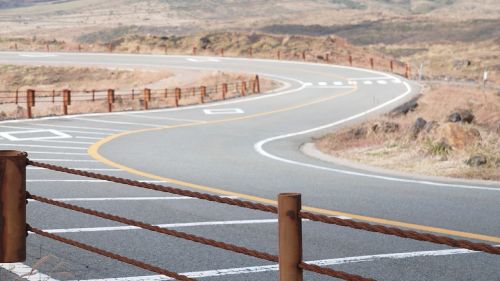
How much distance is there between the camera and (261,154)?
21.3 m

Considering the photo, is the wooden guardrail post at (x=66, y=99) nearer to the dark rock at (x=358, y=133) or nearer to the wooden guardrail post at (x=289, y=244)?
the dark rock at (x=358, y=133)

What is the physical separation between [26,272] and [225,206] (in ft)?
16.3

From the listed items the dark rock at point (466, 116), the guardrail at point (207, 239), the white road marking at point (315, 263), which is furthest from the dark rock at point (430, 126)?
the guardrail at point (207, 239)

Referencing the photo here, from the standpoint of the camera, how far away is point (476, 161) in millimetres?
17328

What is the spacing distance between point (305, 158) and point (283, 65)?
45.0 meters

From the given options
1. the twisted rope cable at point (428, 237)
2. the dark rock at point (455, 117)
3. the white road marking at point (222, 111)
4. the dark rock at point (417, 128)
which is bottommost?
the white road marking at point (222, 111)

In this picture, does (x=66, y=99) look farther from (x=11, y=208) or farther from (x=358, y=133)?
(x=11, y=208)

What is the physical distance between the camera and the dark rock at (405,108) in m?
32.3

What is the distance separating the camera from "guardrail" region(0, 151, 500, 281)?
14.6 feet

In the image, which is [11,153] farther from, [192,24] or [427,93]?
[192,24]

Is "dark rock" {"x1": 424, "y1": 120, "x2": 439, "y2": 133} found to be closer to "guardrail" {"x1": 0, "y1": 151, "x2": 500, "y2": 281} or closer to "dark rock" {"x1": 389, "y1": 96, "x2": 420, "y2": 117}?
"dark rock" {"x1": 389, "y1": 96, "x2": 420, "y2": 117}

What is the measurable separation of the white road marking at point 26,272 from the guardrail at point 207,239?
0.78 metres

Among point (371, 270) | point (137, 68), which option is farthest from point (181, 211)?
point (137, 68)

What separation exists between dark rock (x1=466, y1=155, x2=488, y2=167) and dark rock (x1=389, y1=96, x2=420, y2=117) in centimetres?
1390
